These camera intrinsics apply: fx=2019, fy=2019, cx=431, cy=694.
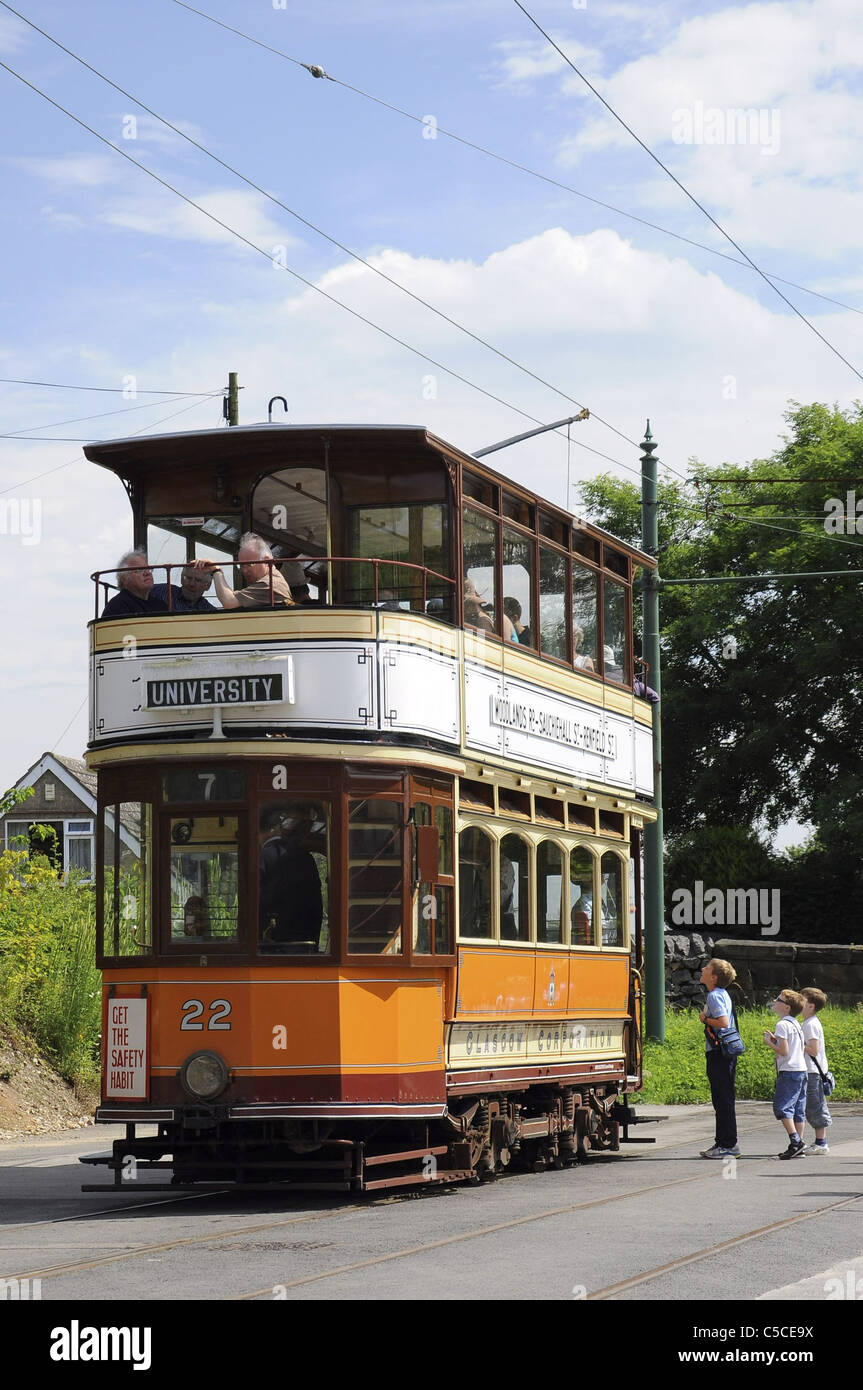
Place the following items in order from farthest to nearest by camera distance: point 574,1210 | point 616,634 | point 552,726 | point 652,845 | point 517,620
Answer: point 652,845, point 616,634, point 552,726, point 517,620, point 574,1210

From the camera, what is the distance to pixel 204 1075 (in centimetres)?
1360

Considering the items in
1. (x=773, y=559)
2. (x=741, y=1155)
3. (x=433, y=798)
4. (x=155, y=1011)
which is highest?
Result: (x=773, y=559)

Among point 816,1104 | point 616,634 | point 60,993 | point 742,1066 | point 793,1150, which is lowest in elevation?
point 793,1150

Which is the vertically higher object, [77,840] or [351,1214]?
[77,840]

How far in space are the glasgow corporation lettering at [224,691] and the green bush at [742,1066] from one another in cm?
1187

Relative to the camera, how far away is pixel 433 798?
1461cm

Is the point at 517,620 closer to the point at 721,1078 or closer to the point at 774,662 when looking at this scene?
the point at 721,1078

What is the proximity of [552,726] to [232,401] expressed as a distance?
1053cm

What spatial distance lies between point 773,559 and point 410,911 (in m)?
30.9

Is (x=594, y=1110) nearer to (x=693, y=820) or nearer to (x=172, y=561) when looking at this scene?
(x=172, y=561)

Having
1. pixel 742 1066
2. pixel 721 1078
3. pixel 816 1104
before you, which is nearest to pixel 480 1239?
pixel 721 1078

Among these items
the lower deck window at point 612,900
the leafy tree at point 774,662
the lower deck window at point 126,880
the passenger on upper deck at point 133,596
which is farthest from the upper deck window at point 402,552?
the leafy tree at point 774,662
